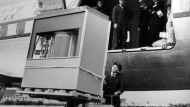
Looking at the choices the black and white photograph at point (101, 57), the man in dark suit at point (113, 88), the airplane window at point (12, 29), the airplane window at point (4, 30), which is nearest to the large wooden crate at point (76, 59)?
the black and white photograph at point (101, 57)

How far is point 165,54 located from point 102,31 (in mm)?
2509

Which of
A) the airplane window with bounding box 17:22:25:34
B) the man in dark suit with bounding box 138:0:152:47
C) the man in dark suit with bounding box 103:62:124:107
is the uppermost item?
the airplane window with bounding box 17:22:25:34

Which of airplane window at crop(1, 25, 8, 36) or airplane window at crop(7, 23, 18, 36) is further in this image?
airplane window at crop(1, 25, 8, 36)

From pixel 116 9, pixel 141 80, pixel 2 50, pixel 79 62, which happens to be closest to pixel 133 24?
pixel 116 9

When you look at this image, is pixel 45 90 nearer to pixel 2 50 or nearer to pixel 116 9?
pixel 116 9

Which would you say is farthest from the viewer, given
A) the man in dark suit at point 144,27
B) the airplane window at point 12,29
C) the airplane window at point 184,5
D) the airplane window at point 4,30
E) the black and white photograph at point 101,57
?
the airplane window at point 4,30

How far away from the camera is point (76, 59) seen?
3.04m

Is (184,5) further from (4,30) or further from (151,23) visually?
(4,30)

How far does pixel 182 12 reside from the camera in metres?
5.12

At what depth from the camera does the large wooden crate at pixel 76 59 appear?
302 centimetres

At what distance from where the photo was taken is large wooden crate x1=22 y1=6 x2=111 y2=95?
3018mm

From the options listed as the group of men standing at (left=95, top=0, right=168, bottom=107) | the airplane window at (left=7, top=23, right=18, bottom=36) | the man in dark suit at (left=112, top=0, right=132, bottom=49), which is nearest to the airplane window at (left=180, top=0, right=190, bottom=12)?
the group of men standing at (left=95, top=0, right=168, bottom=107)

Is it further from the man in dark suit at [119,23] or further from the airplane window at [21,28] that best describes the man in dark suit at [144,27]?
the airplane window at [21,28]

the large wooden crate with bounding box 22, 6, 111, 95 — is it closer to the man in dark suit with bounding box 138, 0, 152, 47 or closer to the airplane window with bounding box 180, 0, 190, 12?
the airplane window with bounding box 180, 0, 190, 12
